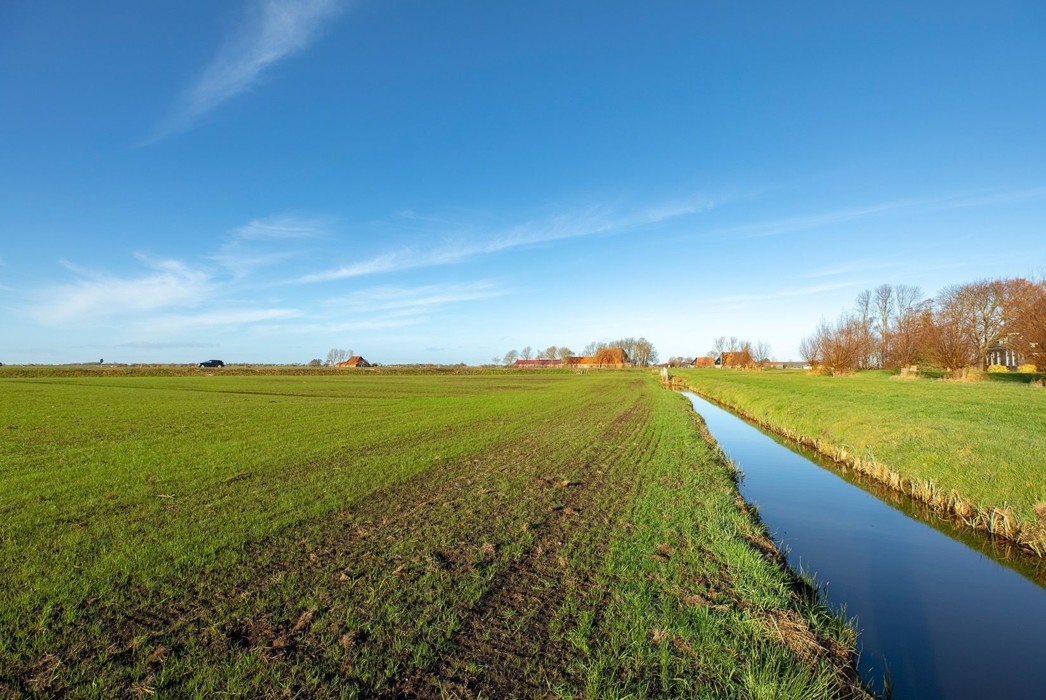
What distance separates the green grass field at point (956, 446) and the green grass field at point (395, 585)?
5.21 m

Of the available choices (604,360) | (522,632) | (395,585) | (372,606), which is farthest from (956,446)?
(604,360)

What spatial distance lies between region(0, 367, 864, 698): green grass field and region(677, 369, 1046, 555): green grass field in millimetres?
5214

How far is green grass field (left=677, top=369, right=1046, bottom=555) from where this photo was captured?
10.3 metres

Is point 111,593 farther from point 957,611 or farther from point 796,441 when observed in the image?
point 796,441

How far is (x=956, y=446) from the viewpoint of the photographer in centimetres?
1351

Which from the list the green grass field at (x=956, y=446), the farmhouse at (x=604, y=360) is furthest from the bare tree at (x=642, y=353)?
the green grass field at (x=956, y=446)

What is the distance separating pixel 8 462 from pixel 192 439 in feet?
15.2

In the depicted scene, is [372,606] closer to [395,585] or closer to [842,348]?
[395,585]

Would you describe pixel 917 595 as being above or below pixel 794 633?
below

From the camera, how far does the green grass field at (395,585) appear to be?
440 cm

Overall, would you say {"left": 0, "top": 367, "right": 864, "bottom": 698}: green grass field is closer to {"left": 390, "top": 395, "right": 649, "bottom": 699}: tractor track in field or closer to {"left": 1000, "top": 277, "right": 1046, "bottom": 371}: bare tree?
{"left": 390, "top": 395, "right": 649, "bottom": 699}: tractor track in field

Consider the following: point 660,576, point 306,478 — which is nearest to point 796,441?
point 660,576

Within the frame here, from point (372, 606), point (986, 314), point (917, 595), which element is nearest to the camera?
point (372, 606)

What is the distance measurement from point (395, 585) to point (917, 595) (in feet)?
27.2
